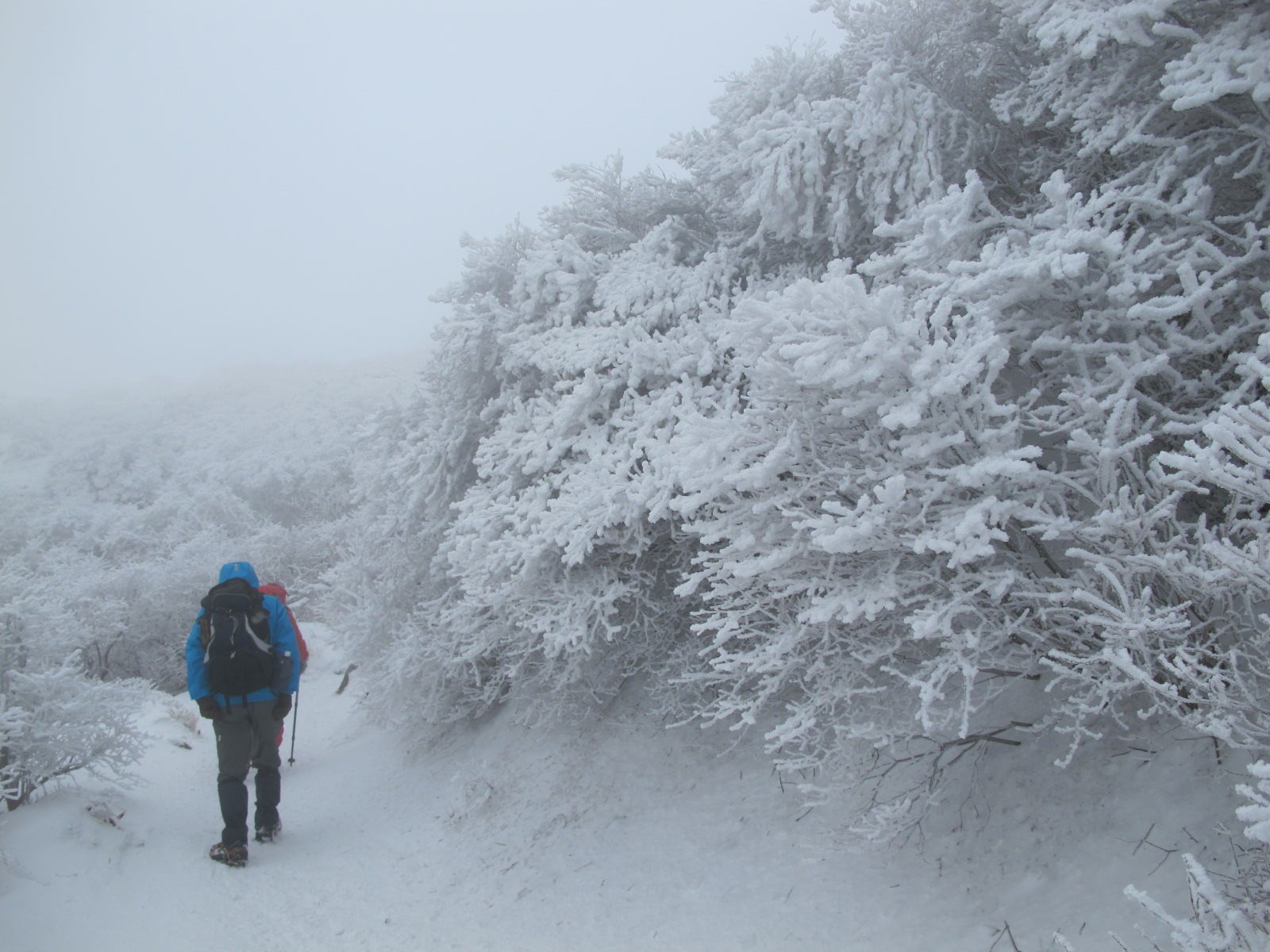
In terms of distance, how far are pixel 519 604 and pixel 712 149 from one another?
15.9 feet

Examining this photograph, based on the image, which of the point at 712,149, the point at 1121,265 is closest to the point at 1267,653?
the point at 1121,265

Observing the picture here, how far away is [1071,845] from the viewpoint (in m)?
3.79

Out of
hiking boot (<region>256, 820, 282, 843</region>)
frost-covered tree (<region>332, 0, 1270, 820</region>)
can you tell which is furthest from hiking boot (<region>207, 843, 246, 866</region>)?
frost-covered tree (<region>332, 0, 1270, 820</region>)

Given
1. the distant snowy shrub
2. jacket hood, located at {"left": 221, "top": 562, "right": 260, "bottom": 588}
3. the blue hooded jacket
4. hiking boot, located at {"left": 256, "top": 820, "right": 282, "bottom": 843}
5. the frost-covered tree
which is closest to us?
the frost-covered tree

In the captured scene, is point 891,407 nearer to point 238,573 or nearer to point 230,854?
point 238,573

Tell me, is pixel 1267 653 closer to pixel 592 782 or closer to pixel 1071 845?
pixel 1071 845

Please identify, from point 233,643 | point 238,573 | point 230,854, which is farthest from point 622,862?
point 238,573

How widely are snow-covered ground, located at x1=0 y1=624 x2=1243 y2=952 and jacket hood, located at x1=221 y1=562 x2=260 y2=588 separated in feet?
5.86

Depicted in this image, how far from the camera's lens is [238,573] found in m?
5.18

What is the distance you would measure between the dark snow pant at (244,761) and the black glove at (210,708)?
4cm

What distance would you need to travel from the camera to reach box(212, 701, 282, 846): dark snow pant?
16.0 feet

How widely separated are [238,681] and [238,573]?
77cm

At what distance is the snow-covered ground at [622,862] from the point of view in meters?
3.63

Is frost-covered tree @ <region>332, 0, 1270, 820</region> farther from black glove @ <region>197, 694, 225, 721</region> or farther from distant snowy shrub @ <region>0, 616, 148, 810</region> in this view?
distant snowy shrub @ <region>0, 616, 148, 810</region>
